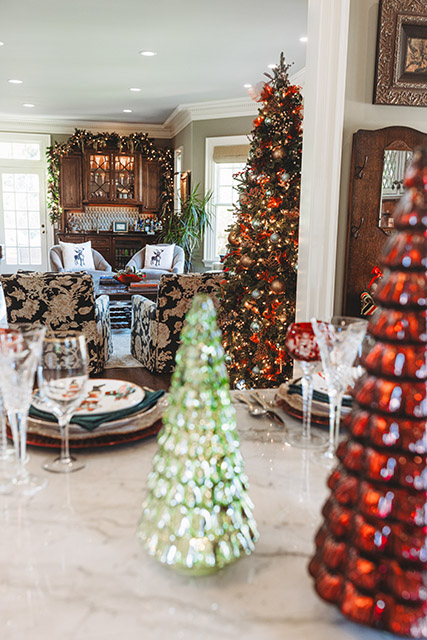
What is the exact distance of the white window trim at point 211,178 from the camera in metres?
7.63

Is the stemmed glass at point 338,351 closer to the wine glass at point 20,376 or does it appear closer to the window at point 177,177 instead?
the wine glass at point 20,376

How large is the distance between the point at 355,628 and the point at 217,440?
0.23 m

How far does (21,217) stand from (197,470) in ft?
32.6

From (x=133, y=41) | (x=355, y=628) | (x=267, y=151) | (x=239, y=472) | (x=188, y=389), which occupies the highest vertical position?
(x=133, y=41)

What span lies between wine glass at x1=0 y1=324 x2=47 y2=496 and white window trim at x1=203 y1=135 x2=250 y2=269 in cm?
704

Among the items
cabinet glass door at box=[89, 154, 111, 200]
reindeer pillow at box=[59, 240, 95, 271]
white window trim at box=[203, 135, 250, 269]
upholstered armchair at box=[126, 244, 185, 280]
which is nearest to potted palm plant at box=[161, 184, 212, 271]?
white window trim at box=[203, 135, 250, 269]

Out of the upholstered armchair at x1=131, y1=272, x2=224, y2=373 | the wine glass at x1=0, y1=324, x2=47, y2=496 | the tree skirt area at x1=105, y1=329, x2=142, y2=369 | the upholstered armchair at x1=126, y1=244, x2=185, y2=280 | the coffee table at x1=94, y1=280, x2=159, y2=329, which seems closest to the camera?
the wine glass at x1=0, y1=324, x2=47, y2=496

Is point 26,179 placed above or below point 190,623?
above

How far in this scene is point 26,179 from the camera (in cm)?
966

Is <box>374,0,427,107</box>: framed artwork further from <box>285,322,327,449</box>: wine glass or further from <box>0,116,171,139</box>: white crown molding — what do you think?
<box>0,116,171,139</box>: white crown molding

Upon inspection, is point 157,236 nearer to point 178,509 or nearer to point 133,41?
A: point 133,41

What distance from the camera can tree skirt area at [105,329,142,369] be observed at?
15.2 ft

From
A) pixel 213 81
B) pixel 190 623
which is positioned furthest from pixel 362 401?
pixel 213 81

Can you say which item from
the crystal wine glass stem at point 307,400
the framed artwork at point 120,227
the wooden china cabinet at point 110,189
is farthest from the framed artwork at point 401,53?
the framed artwork at point 120,227
